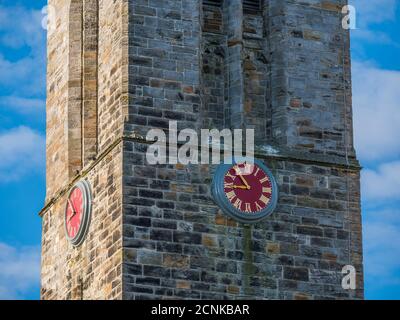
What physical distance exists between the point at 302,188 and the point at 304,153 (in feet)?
2.63

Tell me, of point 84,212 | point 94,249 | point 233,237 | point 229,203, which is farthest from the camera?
point 84,212

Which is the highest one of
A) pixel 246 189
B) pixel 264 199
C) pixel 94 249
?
pixel 246 189

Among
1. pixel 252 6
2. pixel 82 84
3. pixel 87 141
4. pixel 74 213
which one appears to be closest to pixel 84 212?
pixel 74 213

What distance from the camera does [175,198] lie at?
64.6m

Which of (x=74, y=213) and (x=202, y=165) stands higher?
(x=202, y=165)

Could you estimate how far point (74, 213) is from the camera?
218ft

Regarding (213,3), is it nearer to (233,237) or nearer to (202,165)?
(202,165)

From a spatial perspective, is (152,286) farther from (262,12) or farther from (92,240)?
(262,12)

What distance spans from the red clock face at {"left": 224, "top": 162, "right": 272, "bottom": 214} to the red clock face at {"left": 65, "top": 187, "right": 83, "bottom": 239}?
326cm

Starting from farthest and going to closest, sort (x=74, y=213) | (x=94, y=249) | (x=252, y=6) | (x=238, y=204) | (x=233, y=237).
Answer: (x=252, y=6), (x=74, y=213), (x=94, y=249), (x=238, y=204), (x=233, y=237)

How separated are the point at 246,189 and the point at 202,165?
1.06 metres

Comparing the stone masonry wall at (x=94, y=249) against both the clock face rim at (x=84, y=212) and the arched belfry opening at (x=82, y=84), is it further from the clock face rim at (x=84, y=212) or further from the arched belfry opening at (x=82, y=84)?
the arched belfry opening at (x=82, y=84)

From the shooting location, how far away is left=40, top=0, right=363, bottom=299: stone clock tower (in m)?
64.3

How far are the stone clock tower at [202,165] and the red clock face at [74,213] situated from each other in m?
0.07
